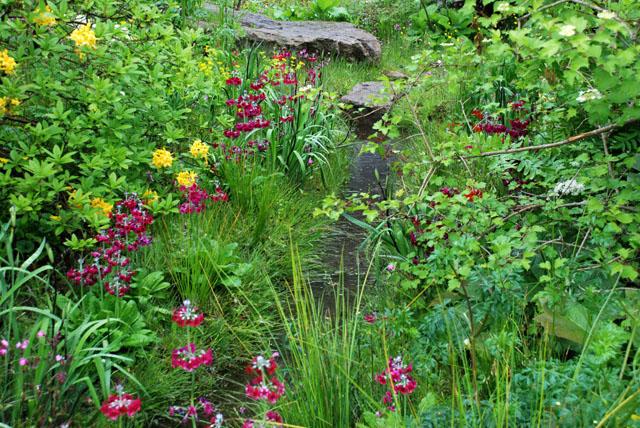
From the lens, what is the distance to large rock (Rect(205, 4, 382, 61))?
8.99 m

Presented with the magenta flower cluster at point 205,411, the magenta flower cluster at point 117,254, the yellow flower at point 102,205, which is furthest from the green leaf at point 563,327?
the yellow flower at point 102,205

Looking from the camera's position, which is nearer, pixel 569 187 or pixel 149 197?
pixel 569 187

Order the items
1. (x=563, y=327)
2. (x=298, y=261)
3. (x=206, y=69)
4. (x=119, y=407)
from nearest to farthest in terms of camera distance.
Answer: (x=119, y=407) → (x=563, y=327) → (x=298, y=261) → (x=206, y=69)

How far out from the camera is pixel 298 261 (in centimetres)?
303

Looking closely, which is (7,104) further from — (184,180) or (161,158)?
(184,180)

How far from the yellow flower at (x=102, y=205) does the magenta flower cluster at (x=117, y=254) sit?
5 centimetres

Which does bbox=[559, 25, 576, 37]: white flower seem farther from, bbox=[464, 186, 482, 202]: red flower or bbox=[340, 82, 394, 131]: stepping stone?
bbox=[340, 82, 394, 131]: stepping stone

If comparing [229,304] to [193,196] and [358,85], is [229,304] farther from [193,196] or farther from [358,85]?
[358,85]

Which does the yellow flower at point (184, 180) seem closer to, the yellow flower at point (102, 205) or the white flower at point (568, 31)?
the yellow flower at point (102, 205)

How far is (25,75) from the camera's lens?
332 centimetres

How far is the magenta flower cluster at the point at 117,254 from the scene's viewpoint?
259 centimetres

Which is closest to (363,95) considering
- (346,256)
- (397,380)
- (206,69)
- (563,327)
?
(206,69)

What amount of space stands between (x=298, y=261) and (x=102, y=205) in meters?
1.00

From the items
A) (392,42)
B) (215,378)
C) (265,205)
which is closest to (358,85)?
(392,42)
